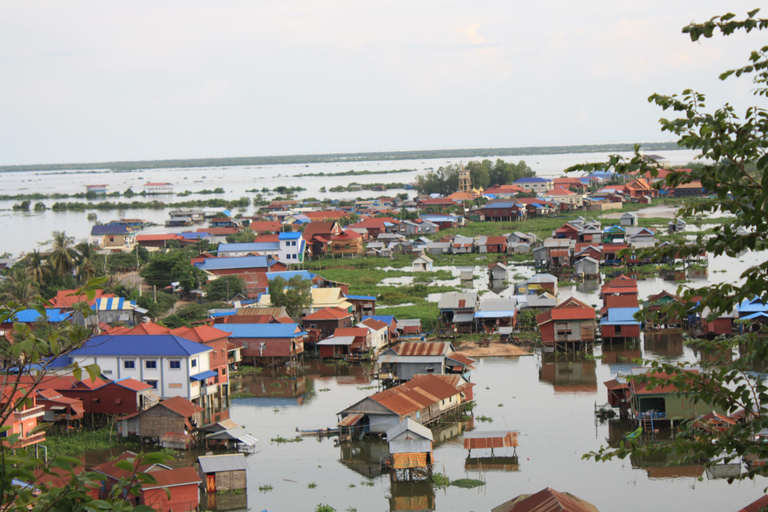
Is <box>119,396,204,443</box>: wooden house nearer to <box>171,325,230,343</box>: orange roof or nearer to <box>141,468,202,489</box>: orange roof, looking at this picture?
<box>171,325,230,343</box>: orange roof

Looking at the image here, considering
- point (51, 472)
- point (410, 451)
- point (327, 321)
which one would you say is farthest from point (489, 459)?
point (51, 472)

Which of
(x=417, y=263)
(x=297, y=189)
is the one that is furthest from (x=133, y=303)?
(x=297, y=189)

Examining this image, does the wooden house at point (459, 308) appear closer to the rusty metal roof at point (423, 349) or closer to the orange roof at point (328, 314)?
the orange roof at point (328, 314)

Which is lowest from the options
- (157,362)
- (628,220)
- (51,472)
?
(157,362)

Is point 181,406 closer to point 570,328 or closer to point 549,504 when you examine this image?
point 549,504

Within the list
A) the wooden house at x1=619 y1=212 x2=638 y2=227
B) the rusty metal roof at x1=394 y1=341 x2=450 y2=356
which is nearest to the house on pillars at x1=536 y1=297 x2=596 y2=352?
the rusty metal roof at x1=394 y1=341 x2=450 y2=356

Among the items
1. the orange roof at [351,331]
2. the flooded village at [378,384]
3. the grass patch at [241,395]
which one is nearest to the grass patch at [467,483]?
the flooded village at [378,384]

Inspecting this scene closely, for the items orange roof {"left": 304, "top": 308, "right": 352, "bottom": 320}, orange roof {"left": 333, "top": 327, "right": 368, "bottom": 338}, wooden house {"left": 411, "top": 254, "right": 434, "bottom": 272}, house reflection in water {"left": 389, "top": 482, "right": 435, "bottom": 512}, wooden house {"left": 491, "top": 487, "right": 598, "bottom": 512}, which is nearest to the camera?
wooden house {"left": 491, "top": 487, "right": 598, "bottom": 512}
